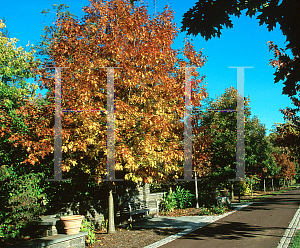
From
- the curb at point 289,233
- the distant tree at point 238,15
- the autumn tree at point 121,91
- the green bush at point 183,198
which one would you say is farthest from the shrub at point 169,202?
the distant tree at point 238,15

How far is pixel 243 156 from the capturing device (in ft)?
71.2

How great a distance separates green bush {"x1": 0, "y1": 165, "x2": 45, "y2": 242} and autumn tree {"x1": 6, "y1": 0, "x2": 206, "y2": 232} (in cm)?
91

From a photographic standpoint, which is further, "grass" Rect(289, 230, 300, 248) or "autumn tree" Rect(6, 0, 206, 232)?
"autumn tree" Rect(6, 0, 206, 232)

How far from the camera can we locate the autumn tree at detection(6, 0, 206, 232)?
830cm

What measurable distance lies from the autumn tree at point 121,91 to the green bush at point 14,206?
911 millimetres

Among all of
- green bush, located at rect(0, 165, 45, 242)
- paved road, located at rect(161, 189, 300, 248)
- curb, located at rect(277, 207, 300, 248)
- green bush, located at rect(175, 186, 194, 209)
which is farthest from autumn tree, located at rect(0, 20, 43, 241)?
green bush, located at rect(175, 186, 194, 209)

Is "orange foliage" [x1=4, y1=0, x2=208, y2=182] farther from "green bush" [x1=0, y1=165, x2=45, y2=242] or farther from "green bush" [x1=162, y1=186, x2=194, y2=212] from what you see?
"green bush" [x1=162, y1=186, x2=194, y2=212]

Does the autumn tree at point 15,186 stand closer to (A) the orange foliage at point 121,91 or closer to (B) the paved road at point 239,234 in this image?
(A) the orange foliage at point 121,91

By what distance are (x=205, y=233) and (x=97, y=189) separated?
5142mm

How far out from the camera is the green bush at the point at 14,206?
7574mm

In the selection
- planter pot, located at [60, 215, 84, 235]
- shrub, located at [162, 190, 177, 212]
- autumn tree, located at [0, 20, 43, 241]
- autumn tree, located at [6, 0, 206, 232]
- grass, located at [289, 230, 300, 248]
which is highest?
autumn tree, located at [6, 0, 206, 232]

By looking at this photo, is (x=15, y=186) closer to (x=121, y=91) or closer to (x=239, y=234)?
(x=121, y=91)

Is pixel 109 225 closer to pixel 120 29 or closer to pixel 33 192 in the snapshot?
pixel 33 192

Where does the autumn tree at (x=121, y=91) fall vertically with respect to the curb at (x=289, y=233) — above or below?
above
